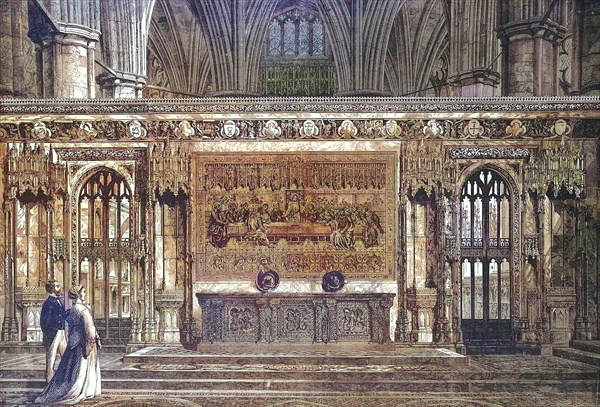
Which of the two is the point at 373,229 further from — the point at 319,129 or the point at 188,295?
the point at 188,295

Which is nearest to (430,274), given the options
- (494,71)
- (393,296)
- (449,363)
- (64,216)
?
(393,296)

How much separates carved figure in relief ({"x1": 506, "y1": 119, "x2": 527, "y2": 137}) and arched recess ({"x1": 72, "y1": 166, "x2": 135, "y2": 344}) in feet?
17.2

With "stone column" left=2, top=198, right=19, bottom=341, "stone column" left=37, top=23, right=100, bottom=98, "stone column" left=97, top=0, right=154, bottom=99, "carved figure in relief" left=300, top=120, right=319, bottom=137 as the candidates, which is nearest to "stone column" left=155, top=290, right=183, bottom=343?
"stone column" left=2, top=198, right=19, bottom=341

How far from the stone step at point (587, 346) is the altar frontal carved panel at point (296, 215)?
2.66 m

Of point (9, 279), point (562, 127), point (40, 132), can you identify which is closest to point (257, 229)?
point (40, 132)

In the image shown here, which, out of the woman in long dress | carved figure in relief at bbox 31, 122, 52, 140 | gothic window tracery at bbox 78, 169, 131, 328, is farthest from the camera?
gothic window tracery at bbox 78, 169, 131, 328

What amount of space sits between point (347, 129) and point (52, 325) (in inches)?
180

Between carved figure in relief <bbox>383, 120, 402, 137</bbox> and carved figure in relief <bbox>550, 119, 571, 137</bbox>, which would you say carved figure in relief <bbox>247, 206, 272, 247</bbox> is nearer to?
carved figure in relief <bbox>383, 120, 402, 137</bbox>

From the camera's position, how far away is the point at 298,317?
9383mm

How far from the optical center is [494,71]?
1368 centimetres

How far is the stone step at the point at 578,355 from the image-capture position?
877 cm

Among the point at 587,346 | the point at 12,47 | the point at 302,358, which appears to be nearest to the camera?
the point at 302,358

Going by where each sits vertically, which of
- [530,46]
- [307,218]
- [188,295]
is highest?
[530,46]

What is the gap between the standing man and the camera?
331 inches
